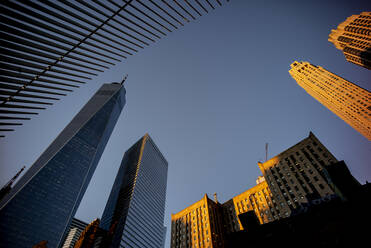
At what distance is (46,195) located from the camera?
11912cm

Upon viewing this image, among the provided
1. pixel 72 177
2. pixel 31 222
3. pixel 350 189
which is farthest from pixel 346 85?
pixel 31 222

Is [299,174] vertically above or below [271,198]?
above

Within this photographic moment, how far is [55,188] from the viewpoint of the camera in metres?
124

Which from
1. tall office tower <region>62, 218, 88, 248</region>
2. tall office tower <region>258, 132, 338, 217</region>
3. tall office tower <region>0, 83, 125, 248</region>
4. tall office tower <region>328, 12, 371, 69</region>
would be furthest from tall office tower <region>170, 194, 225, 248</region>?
tall office tower <region>62, 218, 88, 248</region>

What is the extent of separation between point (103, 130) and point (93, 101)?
132 feet

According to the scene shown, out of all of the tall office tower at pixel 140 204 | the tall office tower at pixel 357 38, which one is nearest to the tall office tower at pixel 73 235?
the tall office tower at pixel 140 204

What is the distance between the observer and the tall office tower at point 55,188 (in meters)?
104

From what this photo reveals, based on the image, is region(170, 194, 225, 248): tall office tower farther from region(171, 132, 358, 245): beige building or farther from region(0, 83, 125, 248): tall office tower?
region(0, 83, 125, 248): tall office tower

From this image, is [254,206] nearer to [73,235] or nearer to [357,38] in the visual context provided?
[357,38]

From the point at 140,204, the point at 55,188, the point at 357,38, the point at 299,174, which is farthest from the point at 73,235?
the point at 357,38

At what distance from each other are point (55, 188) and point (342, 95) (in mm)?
181405

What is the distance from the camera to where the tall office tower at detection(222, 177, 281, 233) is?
55.7m

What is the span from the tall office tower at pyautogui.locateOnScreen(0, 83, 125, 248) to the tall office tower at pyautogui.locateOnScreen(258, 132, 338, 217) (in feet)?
440

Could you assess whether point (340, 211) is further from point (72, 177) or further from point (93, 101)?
point (93, 101)
